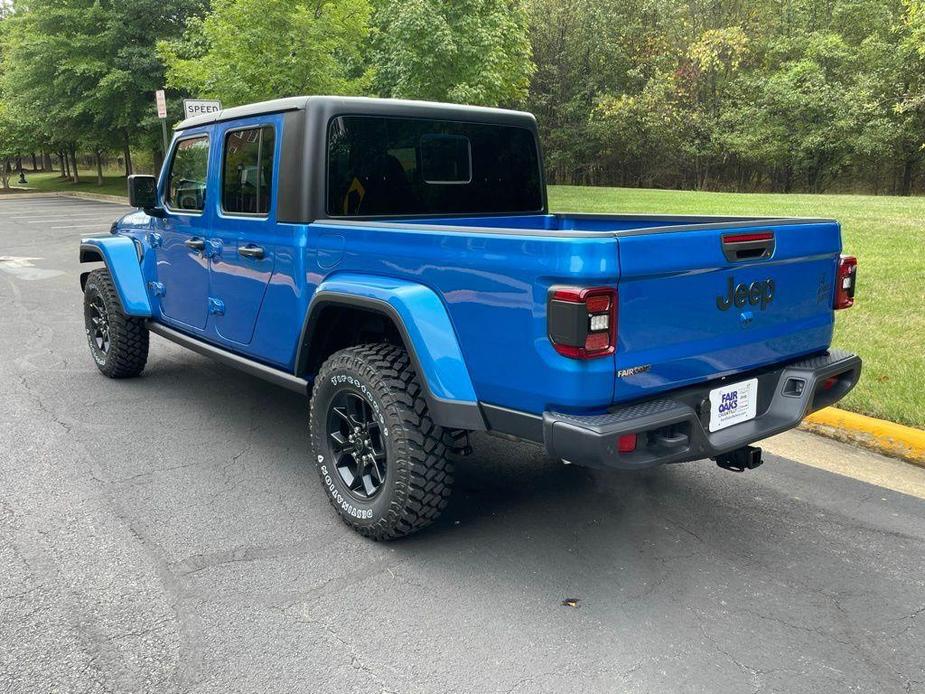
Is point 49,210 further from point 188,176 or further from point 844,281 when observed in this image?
point 844,281

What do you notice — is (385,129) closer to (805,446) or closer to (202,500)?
(202,500)

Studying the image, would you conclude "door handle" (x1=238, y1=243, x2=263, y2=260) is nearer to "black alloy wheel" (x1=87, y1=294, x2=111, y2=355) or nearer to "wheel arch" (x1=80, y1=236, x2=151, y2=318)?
"wheel arch" (x1=80, y1=236, x2=151, y2=318)

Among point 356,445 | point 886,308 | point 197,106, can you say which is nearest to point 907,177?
point 197,106

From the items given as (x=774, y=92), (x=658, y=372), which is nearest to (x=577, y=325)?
(x=658, y=372)

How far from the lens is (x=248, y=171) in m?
4.15

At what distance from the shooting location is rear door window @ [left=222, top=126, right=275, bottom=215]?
13.0 ft

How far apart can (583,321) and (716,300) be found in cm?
70

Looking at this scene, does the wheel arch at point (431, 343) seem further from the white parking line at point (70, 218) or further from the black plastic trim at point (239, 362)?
the white parking line at point (70, 218)

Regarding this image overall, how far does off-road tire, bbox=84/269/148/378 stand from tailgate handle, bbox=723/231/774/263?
4238 mm

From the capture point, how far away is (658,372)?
9.25ft

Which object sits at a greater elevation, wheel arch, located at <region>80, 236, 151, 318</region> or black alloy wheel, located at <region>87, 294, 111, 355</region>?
wheel arch, located at <region>80, 236, 151, 318</region>

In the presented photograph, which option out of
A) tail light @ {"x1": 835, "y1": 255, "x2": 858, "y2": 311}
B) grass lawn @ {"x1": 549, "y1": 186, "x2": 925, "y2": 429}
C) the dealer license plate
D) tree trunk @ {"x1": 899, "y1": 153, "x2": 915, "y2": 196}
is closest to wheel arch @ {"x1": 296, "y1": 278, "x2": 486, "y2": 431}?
the dealer license plate

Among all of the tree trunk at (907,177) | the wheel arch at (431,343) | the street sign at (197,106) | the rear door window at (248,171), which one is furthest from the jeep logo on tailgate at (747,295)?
the tree trunk at (907,177)

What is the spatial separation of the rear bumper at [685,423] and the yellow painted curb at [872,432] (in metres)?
1.20
